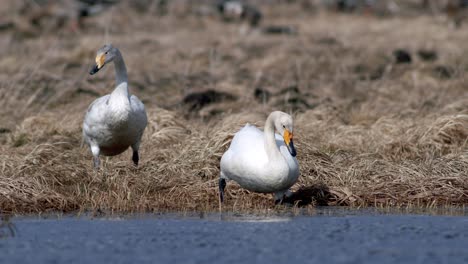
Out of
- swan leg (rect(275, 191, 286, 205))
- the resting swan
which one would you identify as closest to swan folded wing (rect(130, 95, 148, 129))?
the resting swan

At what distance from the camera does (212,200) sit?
353 inches

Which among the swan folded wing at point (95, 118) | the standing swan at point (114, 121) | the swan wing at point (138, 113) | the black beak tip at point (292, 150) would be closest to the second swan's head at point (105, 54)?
the standing swan at point (114, 121)

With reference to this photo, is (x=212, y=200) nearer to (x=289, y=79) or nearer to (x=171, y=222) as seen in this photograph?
(x=171, y=222)

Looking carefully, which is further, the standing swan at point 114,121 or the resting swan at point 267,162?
the standing swan at point 114,121

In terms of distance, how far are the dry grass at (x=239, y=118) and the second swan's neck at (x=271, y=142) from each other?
79 centimetres

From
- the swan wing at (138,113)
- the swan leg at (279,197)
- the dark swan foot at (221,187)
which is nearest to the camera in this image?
the swan leg at (279,197)

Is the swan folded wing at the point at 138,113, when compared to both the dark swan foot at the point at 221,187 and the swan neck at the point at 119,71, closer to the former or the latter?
the swan neck at the point at 119,71

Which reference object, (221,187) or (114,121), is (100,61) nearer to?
(114,121)

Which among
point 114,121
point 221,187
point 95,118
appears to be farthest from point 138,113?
point 221,187

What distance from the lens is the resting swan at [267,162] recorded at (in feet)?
26.2

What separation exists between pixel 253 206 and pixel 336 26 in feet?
65.0

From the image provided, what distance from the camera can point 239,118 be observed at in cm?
1116

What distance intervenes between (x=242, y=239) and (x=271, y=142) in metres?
1.46

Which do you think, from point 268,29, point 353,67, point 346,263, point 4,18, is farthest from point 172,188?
point 4,18
